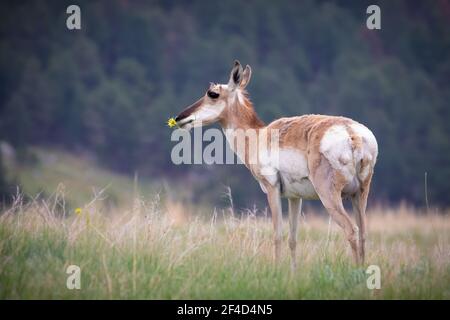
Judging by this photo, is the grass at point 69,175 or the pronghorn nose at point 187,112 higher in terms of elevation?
the grass at point 69,175

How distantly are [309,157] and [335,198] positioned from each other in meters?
0.73

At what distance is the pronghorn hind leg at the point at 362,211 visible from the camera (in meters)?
11.0

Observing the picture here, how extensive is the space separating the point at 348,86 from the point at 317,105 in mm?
7627

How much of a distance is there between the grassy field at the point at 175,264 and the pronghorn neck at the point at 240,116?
1.57 meters

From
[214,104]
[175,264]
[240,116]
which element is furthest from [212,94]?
[175,264]

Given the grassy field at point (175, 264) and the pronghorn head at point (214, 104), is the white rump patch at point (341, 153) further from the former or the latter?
the pronghorn head at point (214, 104)

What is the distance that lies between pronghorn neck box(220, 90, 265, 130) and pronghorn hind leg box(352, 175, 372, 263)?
7.94ft

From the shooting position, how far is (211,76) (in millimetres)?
107000

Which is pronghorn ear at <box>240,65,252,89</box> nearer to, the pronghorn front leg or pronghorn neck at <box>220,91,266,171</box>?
pronghorn neck at <box>220,91,266,171</box>

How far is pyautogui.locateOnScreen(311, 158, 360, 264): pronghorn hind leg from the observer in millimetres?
10664

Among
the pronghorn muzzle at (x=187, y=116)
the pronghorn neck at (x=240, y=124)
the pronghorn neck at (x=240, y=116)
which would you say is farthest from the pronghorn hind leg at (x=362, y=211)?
the pronghorn muzzle at (x=187, y=116)

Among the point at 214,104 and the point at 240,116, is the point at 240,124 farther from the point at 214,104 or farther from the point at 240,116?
the point at 214,104
